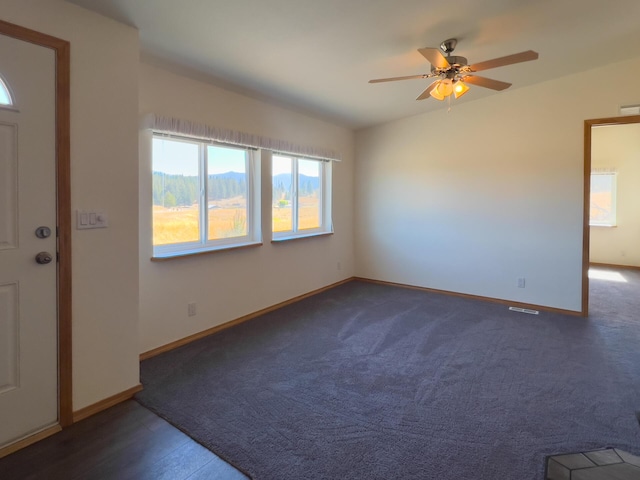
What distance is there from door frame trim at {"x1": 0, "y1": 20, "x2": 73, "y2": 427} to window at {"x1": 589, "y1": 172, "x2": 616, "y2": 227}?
8.02 meters

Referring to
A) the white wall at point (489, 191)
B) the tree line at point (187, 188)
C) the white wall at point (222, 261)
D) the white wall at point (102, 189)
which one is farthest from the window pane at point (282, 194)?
the white wall at point (102, 189)

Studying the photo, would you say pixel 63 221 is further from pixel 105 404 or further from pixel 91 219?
pixel 105 404

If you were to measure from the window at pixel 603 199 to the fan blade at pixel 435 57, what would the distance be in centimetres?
Answer: 601

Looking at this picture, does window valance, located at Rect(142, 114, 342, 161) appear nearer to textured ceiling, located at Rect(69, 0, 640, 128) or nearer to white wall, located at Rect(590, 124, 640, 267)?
textured ceiling, located at Rect(69, 0, 640, 128)

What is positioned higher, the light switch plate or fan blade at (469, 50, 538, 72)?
fan blade at (469, 50, 538, 72)

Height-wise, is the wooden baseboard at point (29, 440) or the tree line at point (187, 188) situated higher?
the tree line at point (187, 188)

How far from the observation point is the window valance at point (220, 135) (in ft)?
8.90

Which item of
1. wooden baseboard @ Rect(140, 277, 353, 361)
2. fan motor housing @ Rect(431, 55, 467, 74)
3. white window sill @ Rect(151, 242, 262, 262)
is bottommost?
wooden baseboard @ Rect(140, 277, 353, 361)

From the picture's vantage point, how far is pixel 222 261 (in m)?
3.40

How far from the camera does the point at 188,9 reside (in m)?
2.06

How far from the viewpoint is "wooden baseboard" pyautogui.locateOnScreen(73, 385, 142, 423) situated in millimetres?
1996

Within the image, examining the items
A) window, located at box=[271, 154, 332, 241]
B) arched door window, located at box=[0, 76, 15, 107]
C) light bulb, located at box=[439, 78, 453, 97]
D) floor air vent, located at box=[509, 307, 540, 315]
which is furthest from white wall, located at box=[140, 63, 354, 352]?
floor air vent, located at box=[509, 307, 540, 315]

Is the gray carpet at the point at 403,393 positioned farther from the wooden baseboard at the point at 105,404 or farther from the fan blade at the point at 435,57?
the fan blade at the point at 435,57

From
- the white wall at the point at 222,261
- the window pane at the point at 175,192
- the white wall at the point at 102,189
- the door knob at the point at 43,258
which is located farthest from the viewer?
the window pane at the point at 175,192
